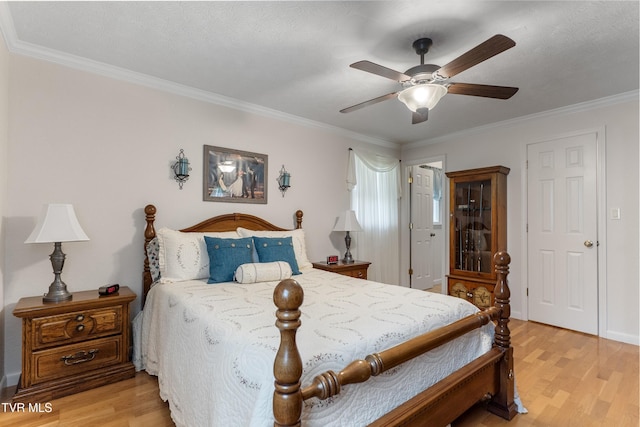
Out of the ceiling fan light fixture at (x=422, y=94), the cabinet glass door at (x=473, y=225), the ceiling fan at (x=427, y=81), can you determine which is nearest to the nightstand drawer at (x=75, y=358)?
the ceiling fan at (x=427, y=81)

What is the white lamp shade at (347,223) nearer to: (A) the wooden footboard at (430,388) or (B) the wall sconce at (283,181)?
(B) the wall sconce at (283,181)

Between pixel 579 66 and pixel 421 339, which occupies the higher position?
pixel 579 66

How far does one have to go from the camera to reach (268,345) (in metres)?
1.29

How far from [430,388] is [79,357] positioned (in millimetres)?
2283

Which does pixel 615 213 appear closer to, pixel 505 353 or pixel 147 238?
pixel 505 353

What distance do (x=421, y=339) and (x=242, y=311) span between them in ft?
3.05

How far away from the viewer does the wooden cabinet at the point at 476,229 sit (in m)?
3.77

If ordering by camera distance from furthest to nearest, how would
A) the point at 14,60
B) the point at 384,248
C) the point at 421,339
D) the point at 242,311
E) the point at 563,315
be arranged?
1. the point at 384,248
2. the point at 563,315
3. the point at 14,60
4. the point at 242,311
5. the point at 421,339

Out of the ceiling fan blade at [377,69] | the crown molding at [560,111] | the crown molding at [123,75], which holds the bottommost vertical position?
the ceiling fan blade at [377,69]

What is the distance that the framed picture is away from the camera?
317 centimetres

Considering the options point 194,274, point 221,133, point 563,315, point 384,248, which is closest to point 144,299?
point 194,274

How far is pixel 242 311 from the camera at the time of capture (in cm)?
175

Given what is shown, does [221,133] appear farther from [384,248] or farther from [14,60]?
[384,248]

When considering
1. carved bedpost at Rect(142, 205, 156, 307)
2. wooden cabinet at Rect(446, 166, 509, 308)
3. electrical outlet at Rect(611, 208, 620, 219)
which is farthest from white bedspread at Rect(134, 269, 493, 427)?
electrical outlet at Rect(611, 208, 620, 219)
